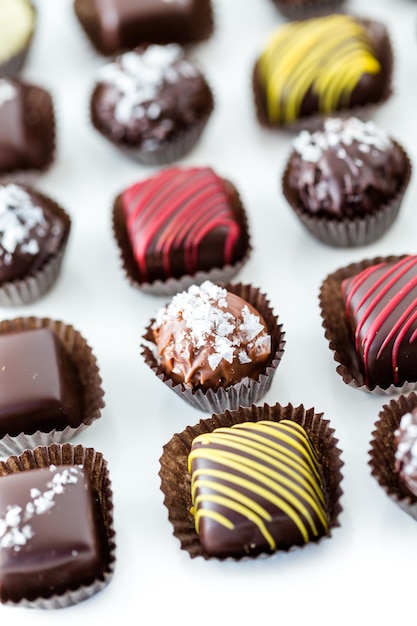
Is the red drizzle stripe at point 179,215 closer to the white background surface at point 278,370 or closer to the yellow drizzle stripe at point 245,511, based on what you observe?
the white background surface at point 278,370

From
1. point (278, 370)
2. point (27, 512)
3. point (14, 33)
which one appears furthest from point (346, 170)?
point (14, 33)

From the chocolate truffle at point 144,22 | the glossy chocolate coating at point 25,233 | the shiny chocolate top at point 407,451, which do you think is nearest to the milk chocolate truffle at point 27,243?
the glossy chocolate coating at point 25,233

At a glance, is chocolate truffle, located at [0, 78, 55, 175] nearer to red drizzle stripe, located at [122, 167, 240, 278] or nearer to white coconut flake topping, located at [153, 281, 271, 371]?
red drizzle stripe, located at [122, 167, 240, 278]

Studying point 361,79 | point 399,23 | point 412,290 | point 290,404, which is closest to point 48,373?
point 290,404

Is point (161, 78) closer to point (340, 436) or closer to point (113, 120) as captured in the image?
point (113, 120)

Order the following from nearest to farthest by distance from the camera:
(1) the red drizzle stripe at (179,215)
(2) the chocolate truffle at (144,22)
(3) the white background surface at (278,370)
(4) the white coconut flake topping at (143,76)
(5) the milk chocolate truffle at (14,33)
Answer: (3) the white background surface at (278,370) → (1) the red drizzle stripe at (179,215) → (4) the white coconut flake topping at (143,76) → (2) the chocolate truffle at (144,22) → (5) the milk chocolate truffle at (14,33)

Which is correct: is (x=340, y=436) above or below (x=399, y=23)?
below

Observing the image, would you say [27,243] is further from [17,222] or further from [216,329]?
[216,329]
